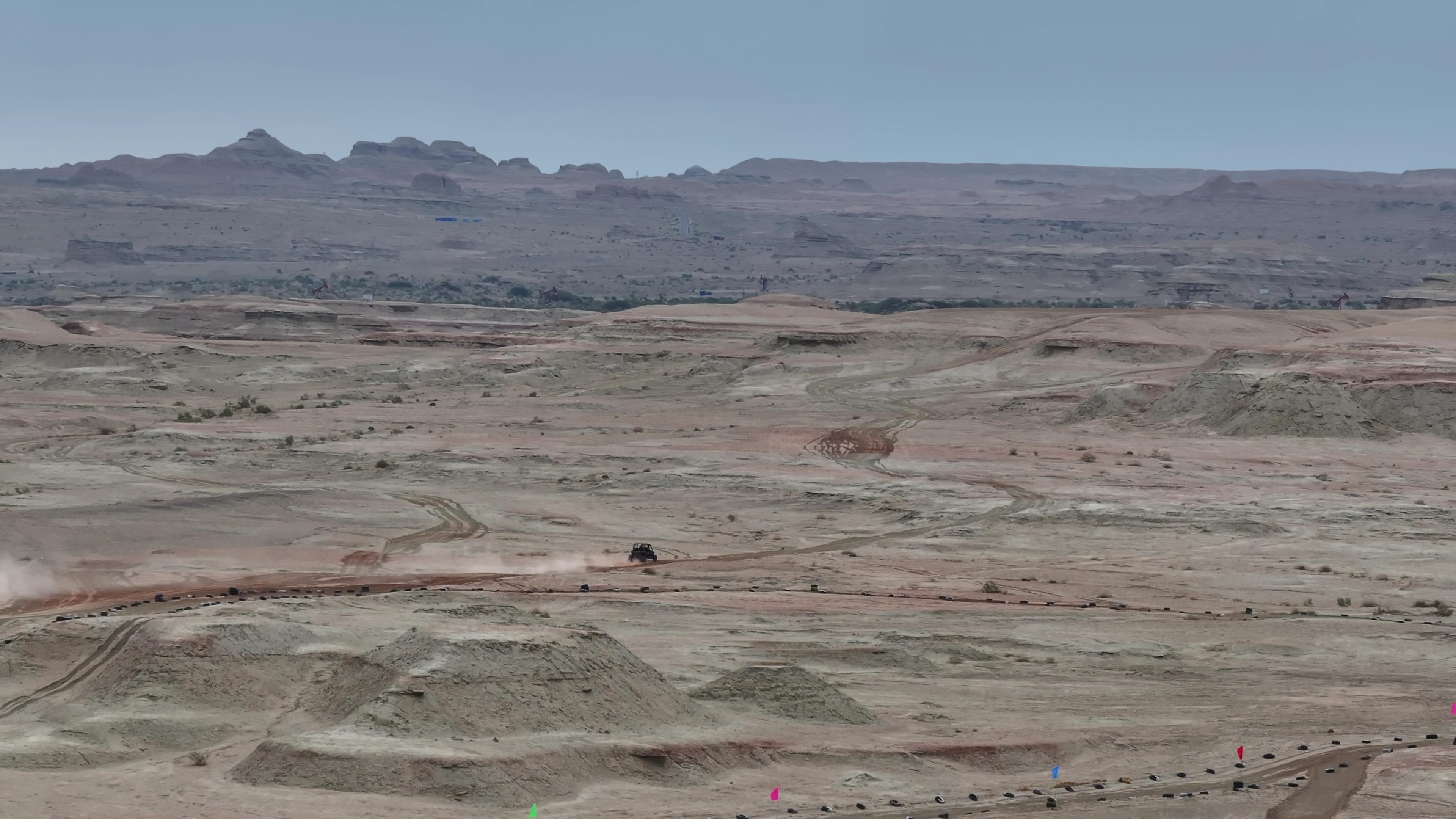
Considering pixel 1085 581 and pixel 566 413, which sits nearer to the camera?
pixel 1085 581

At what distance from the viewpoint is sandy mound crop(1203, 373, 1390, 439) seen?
7150 centimetres

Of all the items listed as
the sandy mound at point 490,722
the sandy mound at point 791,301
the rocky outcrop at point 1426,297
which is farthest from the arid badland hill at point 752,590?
the sandy mound at point 791,301

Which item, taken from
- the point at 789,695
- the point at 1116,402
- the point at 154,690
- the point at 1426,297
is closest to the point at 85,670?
the point at 154,690

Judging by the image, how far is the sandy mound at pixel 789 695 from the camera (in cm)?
2806

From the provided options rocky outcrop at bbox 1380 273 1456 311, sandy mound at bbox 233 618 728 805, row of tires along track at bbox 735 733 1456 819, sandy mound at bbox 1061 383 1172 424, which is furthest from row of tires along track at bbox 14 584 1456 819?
rocky outcrop at bbox 1380 273 1456 311

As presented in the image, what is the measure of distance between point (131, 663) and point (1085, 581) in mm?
23564

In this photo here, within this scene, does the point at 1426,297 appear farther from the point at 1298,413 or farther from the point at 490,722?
the point at 490,722

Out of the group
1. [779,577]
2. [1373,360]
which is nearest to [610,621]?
[779,577]

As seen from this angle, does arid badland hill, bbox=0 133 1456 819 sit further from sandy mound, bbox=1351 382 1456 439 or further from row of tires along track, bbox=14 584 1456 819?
sandy mound, bbox=1351 382 1456 439

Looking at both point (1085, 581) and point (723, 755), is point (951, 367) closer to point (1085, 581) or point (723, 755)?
point (1085, 581)

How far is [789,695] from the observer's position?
1121 inches

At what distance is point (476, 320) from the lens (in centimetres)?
14438

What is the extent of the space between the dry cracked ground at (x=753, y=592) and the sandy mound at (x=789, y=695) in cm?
7

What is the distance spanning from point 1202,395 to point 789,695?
5315 centimetres
